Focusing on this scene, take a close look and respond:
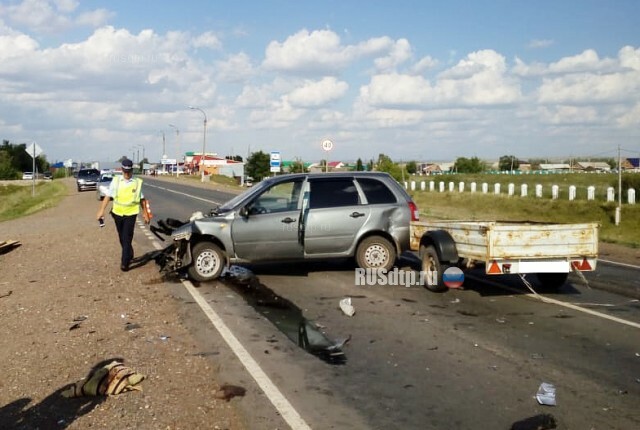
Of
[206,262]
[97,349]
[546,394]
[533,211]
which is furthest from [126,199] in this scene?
[533,211]

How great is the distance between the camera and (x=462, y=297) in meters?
9.70

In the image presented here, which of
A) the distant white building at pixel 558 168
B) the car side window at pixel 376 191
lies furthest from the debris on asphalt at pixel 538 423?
the distant white building at pixel 558 168

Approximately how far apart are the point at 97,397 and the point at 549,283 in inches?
277

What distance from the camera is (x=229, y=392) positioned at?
555 cm

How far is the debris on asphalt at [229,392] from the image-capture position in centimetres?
543

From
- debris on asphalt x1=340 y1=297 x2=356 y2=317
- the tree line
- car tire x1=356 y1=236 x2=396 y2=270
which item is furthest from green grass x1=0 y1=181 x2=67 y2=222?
the tree line

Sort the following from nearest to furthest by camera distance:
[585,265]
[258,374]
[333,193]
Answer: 1. [258,374]
2. [585,265]
3. [333,193]

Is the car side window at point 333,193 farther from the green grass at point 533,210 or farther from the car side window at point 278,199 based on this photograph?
the green grass at point 533,210

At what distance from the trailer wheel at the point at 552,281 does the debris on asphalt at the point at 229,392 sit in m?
6.02

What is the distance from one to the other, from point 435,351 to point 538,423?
1.99m

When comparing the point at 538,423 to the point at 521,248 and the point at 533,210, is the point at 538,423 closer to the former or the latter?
the point at 521,248

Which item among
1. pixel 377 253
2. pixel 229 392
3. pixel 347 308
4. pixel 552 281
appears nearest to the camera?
pixel 229 392

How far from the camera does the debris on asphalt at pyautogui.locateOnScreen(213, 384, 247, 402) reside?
5434 mm

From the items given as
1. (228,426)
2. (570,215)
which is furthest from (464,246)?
(570,215)
